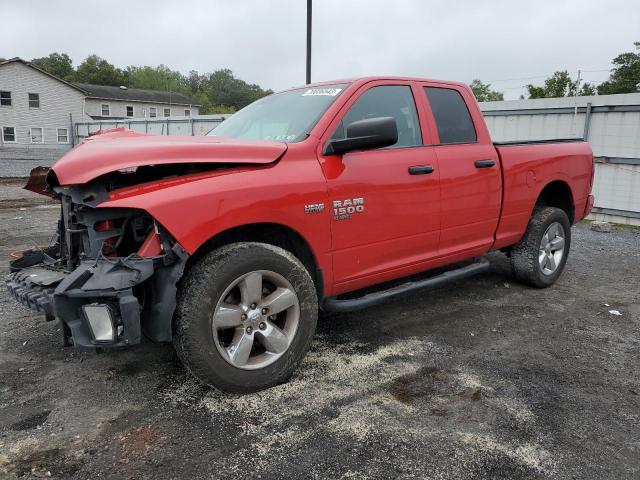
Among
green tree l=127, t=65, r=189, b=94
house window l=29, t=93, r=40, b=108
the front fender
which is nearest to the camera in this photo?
the front fender

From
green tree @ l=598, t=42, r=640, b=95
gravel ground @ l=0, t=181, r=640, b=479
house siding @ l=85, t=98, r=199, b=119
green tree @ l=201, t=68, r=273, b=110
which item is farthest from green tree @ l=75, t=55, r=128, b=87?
gravel ground @ l=0, t=181, r=640, b=479

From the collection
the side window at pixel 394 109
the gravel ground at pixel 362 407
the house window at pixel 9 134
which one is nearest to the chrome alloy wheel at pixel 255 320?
the gravel ground at pixel 362 407

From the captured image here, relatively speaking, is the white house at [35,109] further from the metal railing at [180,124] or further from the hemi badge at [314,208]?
the hemi badge at [314,208]

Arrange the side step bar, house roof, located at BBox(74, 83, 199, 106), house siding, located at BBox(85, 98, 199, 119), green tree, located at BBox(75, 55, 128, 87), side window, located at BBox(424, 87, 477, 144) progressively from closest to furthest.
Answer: the side step bar
side window, located at BBox(424, 87, 477, 144)
house siding, located at BBox(85, 98, 199, 119)
house roof, located at BBox(74, 83, 199, 106)
green tree, located at BBox(75, 55, 128, 87)

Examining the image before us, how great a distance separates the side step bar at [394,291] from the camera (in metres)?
3.55

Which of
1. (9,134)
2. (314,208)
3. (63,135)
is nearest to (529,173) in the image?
(314,208)

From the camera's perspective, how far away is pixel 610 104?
9836 mm

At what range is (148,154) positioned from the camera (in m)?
2.78

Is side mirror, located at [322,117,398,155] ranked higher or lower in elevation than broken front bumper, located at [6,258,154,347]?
higher

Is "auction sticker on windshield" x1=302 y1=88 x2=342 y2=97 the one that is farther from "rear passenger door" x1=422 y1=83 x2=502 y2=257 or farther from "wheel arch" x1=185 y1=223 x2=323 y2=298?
"wheel arch" x1=185 y1=223 x2=323 y2=298

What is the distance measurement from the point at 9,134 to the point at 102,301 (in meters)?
43.4

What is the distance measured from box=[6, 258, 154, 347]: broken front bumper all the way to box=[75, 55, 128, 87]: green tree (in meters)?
81.1

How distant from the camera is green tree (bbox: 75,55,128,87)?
74250 millimetres

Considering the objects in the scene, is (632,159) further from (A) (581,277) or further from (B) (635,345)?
(B) (635,345)
